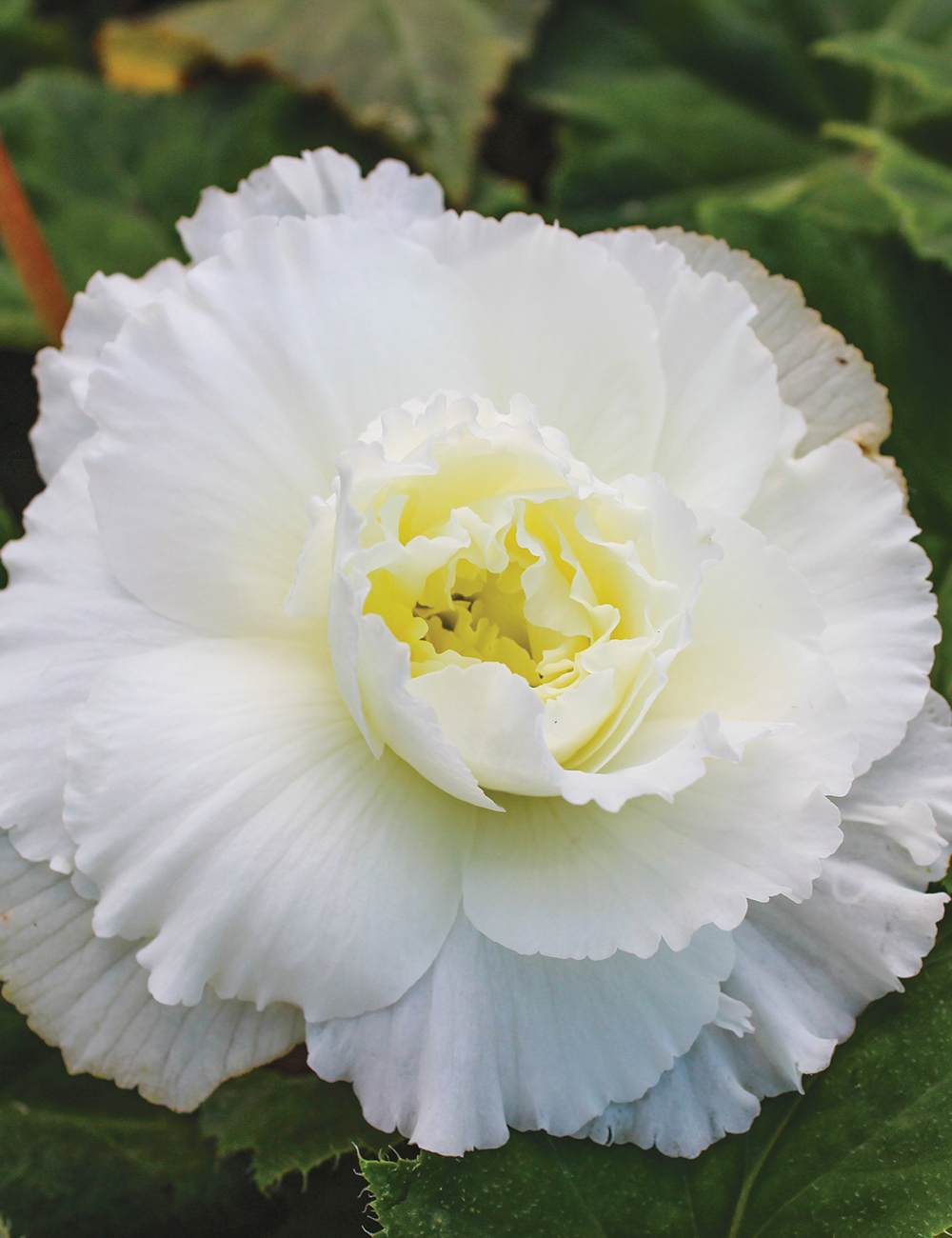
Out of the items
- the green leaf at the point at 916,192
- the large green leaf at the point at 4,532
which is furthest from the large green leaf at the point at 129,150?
the green leaf at the point at 916,192

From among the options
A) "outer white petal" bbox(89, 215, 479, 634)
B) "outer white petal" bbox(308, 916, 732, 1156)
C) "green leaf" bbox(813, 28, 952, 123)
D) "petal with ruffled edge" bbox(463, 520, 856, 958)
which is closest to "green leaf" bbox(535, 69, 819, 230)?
"green leaf" bbox(813, 28, 952, 123)

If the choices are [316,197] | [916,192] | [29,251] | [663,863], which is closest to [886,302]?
[916,192]

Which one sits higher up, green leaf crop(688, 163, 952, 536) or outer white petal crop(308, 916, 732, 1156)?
green leaf crop(688, 163, 952, 536)

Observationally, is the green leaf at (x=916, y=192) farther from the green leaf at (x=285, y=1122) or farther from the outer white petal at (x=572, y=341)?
the green leaf at (x=285, y=1122)

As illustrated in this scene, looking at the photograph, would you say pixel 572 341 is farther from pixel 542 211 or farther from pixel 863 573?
pixel 542 211

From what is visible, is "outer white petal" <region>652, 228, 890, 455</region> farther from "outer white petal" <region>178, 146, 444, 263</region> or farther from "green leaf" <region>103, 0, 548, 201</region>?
"green leaf" <region>103, 0, 548, 201</region>

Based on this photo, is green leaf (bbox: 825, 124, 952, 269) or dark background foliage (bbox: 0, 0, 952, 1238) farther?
green leaf (bbox: 825, 124, 952, 269)

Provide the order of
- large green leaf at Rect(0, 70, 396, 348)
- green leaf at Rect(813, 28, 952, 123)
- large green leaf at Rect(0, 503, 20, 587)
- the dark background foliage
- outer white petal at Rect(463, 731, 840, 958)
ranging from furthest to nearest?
large green leaf at Rect(0, 70, 396, 348) → green leaf at Rect(813, 28, 952, 123) → large green leaf at Rect(0, 503, 20, 587) → the dark background foliage → outer white petal at Rect(463, 731, 840, 958)
